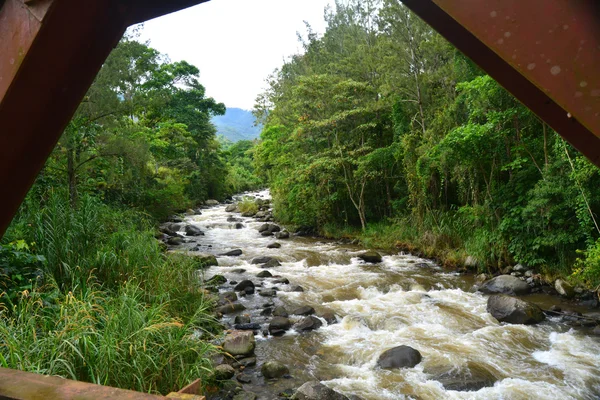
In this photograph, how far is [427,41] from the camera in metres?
12.3

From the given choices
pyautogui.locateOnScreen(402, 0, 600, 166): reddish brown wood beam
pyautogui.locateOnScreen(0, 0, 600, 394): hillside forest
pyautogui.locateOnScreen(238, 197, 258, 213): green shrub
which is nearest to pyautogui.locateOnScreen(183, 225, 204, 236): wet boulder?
pyautogui.locateOnScreen(0, 0, 600, 394): hillside forest

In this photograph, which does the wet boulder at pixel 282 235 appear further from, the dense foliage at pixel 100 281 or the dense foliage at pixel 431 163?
the dense foliage at pixel 100 281

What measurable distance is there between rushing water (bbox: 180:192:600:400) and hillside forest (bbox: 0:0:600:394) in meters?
1.39

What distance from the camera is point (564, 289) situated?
25.3 ft

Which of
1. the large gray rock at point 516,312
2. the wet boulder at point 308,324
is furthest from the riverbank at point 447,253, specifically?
the wet boulder at point 308,324

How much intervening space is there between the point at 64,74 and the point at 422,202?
12112 millimetres

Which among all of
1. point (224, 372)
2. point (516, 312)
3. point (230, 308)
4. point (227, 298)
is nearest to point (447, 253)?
point (516, 312)

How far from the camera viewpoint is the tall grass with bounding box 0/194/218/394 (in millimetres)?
3148

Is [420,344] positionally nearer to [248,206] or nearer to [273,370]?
[273,370]

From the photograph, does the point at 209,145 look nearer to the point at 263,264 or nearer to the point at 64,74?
the point at 263,264

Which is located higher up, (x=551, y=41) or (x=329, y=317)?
(x=551, y=41)

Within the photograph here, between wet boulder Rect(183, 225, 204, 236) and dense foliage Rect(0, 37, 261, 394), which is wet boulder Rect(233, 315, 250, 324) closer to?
dense foliage Rect(0, 37, 261, 394)

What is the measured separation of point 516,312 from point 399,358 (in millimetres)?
2749

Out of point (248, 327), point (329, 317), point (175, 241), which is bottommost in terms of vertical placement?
point (175, 241)
